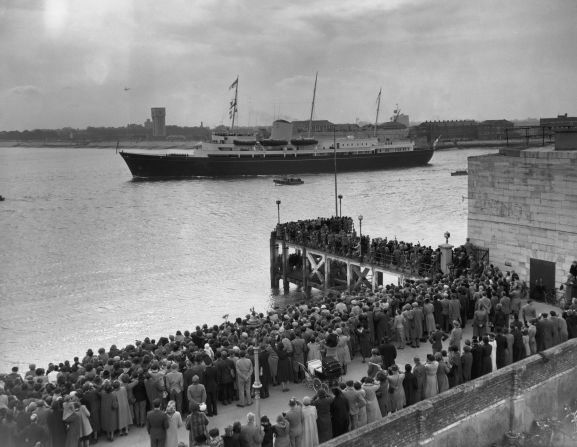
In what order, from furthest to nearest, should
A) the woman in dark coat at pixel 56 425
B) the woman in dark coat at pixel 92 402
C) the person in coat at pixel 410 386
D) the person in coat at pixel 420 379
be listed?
the person in coat at pixel 420 379 → the person in coat at pixel 410 386 → the woman in dark coat at pixel 92 402 → the woman in dark coat at pixel 56 425

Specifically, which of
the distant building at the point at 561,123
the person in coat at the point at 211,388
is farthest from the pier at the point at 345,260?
the person in coat at the point at 211,388

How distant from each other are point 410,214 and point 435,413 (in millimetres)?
53307

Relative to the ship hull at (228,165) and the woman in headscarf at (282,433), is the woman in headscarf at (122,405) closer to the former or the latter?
the woman in headscarf at (282,433)

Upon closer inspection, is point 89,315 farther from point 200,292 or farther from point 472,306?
point 472,306

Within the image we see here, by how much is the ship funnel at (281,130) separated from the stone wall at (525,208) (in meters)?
102

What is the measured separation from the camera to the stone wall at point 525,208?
19.5m

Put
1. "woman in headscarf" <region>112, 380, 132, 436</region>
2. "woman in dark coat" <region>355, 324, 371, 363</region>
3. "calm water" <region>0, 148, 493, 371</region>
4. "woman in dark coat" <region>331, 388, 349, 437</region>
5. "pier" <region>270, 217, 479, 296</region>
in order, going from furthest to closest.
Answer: "calm water" <region>0, 148, 493, 371</region>
"pier" <region>270, 217, 479, 296</region>
"woman in dark coat" <region>355, 324, 371, 363</region>
"woman in headscarf" <region>112, 380, 132, 436</region>
"woman in dark coat" <region>331, 388, 349, 437</region>

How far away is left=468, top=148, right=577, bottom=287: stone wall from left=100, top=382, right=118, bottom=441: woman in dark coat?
1408 centimetres

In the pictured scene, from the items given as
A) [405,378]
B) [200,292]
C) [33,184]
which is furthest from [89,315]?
[33,184]

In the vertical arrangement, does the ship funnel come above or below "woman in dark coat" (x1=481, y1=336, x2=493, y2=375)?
above

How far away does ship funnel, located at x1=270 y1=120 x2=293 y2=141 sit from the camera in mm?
123750

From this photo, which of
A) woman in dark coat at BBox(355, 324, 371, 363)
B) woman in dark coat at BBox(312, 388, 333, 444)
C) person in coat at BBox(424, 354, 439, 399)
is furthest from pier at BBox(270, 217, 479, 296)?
woman in dark coat at BBox(312, 388, 333, 444)

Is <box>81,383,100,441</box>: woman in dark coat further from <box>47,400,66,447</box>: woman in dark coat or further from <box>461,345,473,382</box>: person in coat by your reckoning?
<box>461,345,473,382</box>: person in coat

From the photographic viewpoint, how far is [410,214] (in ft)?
206
